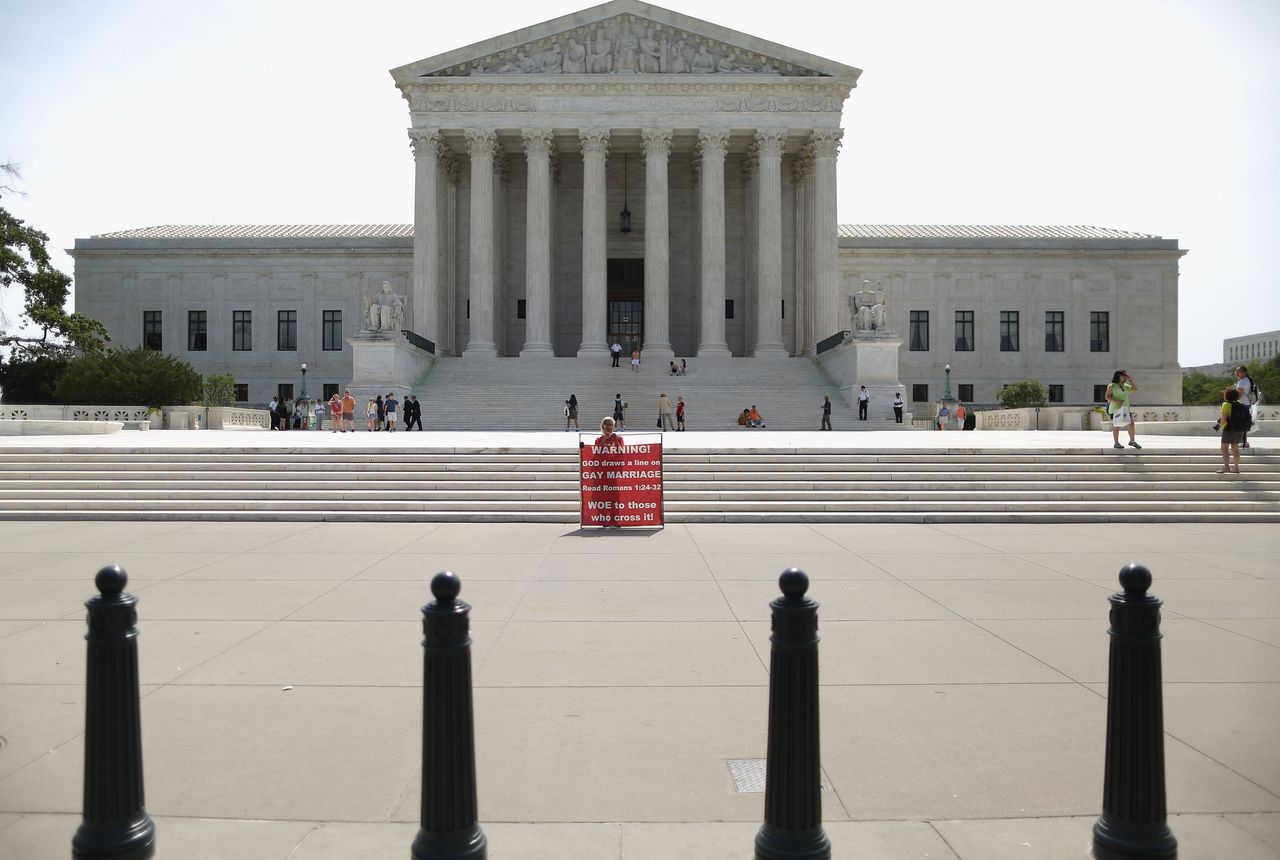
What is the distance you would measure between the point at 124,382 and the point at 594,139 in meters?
25.3

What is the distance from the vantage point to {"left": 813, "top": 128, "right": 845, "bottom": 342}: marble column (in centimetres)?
5075

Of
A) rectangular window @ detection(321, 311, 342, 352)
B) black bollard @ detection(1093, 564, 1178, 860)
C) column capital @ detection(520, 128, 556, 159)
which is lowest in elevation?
black bollard @ detection(1093, 564, 1178, 860)

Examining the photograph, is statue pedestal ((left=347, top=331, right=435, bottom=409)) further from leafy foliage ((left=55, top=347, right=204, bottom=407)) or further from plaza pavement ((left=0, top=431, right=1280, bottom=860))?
plaza pavement ((left=0, top=431, right=1280, bottom=860))

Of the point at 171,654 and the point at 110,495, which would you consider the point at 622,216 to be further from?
the point at 171,654

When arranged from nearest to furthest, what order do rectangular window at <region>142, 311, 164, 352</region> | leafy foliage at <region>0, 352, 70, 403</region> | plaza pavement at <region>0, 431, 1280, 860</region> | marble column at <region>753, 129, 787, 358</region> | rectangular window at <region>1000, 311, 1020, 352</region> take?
plaza pavement at <region>0, 431, 1280, 860</region> < leafy foliage at <region>0, 352, 70, 403</region> < marble column at <region>753, 129, 787, 358</region> < rectangular window at <region>142, 311, 164, 352</region> < rectangular window at <region>1000, 311, 1020, 352</region>

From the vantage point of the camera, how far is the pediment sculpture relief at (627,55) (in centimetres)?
5062

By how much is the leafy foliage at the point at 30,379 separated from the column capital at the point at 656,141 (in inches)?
1215

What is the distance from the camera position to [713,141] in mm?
50250

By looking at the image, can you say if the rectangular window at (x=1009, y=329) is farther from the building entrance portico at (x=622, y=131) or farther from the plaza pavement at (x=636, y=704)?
the plaza pavement at (x=636, y=704)

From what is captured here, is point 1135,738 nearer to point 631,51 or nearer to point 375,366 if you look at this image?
point 375,366

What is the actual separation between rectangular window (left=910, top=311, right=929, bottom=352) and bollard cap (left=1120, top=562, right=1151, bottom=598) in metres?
61.8

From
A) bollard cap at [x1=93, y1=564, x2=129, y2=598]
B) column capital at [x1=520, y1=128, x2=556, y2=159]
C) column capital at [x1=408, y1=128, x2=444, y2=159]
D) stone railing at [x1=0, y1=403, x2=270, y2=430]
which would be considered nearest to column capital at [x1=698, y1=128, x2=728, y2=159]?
column capital at [x1=520, y1=128, x2=556, y2=159]

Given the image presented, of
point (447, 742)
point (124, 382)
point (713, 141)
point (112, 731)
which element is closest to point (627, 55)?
point (713, 141)

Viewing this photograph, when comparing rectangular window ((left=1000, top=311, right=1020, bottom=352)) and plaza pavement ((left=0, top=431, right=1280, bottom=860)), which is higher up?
rectangular window ((left=1000, top=311, right=1020, bottom=352))
